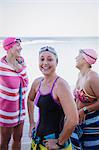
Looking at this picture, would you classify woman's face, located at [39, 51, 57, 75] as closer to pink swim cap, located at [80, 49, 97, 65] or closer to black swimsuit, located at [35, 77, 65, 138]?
black swimsuit, located at [35, 77, 65, 138]

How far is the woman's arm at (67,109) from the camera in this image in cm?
115

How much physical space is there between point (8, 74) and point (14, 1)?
3451mm

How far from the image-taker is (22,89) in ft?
6.44

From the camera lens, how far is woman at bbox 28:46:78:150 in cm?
116

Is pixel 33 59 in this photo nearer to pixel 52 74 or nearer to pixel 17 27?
pixel 17 27

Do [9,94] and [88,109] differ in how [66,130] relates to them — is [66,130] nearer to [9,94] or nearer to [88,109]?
[88,109]

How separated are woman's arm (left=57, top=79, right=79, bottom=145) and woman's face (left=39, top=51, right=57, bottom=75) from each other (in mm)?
124

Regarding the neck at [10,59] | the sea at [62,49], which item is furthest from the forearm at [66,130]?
the sea at [62,49]

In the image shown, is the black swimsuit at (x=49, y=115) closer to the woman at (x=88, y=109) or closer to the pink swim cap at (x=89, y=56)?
the woman at (x=88, y=109)

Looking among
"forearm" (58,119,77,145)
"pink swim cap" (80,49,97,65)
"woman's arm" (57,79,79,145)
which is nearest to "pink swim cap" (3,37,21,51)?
"pink swim cap" (80,49,97,65)

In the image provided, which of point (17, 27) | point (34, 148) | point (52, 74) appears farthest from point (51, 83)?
point (17, 27)

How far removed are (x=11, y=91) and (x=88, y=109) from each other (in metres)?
0.62

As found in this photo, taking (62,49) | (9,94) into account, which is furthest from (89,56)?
(62,49)

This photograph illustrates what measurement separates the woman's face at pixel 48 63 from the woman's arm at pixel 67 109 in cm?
12
